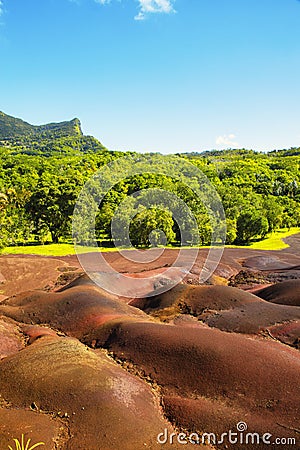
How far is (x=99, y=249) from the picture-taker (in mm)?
42156

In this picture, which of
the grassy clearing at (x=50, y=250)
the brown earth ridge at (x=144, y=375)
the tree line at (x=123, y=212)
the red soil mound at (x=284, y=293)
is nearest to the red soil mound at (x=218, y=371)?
the brown earth ridge at (x=144, y=375)

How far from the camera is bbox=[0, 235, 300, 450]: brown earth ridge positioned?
284 inches

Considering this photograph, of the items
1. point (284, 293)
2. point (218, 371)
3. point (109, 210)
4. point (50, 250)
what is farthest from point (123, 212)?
point (218, 371)

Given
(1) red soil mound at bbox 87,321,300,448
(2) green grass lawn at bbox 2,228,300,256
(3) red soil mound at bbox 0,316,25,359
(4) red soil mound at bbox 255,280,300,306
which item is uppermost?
Result: (1) red soil mound at bbox 87,321,300,448

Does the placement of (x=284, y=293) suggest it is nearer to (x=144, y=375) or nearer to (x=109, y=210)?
(x=144, y=375)

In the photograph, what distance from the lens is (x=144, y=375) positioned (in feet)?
31.4

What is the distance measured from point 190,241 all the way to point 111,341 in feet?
123

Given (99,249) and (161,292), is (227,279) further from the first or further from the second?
(99,249)

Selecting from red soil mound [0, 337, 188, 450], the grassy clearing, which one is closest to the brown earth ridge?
red soil mound [0, 337, 188, 450]

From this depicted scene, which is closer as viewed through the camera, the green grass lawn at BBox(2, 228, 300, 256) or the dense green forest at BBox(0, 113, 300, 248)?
the green grass lawn at BBox(2, 228, 300, 256)

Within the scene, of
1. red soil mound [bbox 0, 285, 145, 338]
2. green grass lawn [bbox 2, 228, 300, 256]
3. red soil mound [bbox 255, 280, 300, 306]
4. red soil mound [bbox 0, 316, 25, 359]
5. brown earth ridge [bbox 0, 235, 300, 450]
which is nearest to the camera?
brown earth ridge [bbox 0, 235, 300, 450]

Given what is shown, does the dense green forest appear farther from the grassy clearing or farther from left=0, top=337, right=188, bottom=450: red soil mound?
left=0, top=337, right=188, bottom=450: red soil mound

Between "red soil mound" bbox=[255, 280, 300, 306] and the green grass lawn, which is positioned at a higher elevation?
"red soil mound" bbox=[255, 280, 300, 306]

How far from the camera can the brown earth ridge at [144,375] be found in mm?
7211
